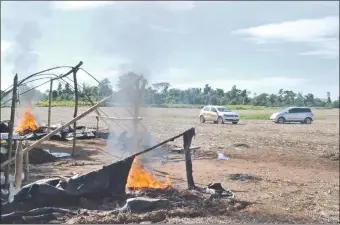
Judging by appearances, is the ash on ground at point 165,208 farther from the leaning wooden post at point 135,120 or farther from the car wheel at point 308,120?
the car wheel at point 308,120

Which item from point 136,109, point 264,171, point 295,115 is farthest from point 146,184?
point 295,115

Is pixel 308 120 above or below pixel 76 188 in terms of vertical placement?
above

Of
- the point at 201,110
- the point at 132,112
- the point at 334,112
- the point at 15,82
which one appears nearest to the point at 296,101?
the point at 201,110

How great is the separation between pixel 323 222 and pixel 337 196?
2.36m

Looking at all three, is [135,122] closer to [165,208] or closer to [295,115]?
[165,208]

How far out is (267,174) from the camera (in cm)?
1245

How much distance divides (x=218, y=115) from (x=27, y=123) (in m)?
16.2

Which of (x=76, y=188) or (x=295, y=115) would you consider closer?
(x=76, y=188)

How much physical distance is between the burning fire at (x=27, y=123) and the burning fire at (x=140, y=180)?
12.1m

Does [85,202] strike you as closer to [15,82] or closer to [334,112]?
[15,82]

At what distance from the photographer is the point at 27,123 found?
21422 mm

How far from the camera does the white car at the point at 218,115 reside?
3409cm

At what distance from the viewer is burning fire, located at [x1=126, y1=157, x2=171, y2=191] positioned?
9.12 m

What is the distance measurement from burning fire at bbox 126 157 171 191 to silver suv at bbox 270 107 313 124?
94.8ft
